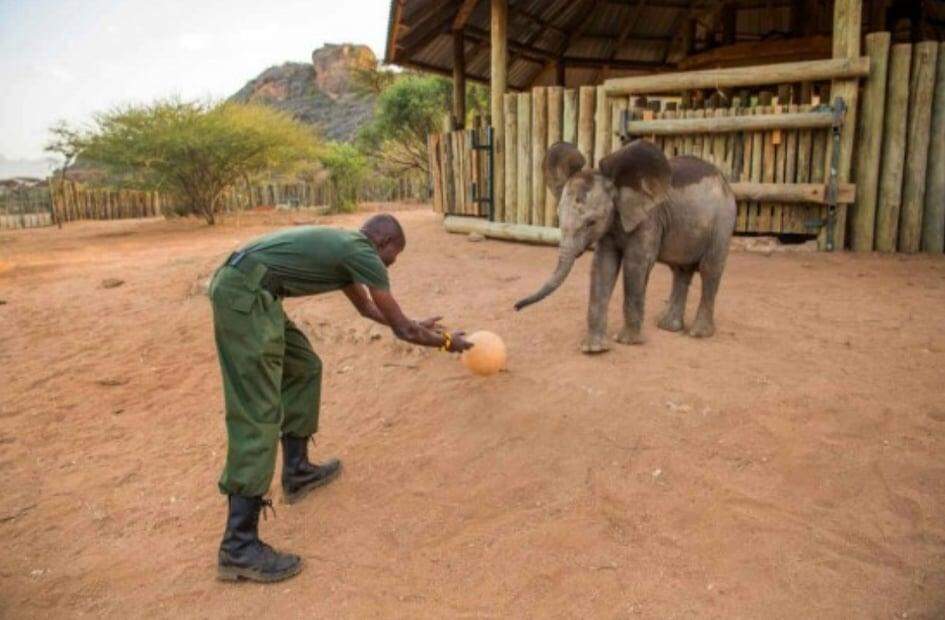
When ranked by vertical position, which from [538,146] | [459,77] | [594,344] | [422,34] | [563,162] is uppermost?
[422,34]

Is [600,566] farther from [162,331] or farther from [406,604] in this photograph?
[162,331]

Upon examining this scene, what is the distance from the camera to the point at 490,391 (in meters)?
4.45

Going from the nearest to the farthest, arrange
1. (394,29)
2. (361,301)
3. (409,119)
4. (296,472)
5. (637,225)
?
1. (361,301)
2. (296,472)
3. (637,225)
4. (394,29)
5. (409,119)

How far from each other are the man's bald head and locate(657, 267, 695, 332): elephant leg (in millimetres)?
2569

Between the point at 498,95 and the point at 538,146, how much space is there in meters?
1.35

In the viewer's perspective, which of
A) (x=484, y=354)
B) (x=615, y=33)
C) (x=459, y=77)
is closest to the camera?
(x=484, y=354)

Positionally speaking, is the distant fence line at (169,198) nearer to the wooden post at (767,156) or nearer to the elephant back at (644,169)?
the wooden post at (767,156)

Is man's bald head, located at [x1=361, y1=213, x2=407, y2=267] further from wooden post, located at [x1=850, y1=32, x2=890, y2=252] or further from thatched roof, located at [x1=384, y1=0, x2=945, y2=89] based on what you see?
thatched roof, located at [x1=384, y1=0, x2=945, y2=89]

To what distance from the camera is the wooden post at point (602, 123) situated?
8719mm

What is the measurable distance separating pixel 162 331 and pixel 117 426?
216 cm

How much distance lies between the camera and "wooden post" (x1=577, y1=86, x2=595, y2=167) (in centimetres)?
879

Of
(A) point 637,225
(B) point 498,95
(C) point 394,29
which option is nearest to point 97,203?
(C) point 394,29

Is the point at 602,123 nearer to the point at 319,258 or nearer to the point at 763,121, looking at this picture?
the point at 763,121

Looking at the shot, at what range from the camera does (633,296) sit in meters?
4.70
